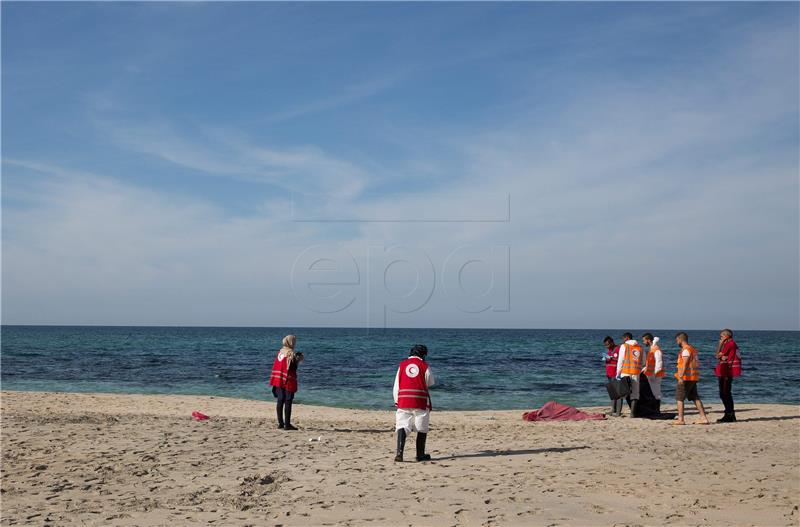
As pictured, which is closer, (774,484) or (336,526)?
(336,526)

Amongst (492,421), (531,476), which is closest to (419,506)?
(531,476)

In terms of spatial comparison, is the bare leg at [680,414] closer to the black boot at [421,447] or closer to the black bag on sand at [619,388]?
the black bag on sand at [619,388]

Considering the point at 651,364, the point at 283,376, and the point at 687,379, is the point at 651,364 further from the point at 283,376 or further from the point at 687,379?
the point at 283,376

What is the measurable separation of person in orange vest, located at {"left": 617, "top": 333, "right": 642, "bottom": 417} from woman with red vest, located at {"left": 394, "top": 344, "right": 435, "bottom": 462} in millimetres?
7003

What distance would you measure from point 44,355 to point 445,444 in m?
46.2

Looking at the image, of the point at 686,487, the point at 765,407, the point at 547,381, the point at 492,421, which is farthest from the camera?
the point at 547,381

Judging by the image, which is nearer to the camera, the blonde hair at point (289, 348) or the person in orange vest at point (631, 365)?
the blonde hair at point (289, 348)

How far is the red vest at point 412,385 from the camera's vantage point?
9664 mm

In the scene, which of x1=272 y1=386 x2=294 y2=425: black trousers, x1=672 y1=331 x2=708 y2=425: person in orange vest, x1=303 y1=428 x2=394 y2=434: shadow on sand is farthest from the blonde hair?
x1=672 y1=331 x2=708 y2=425: person in orange vest

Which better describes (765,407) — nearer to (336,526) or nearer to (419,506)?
(419,506)

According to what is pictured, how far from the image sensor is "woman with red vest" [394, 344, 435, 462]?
9672 mm

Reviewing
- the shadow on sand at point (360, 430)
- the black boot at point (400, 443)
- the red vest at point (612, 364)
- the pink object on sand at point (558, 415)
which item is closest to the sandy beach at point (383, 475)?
the shadow on sand at point (360, 430)

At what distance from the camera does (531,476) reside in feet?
28.8

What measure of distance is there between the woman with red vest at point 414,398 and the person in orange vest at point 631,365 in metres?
7.00
